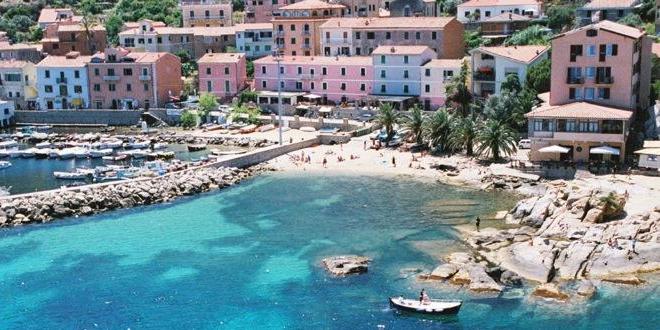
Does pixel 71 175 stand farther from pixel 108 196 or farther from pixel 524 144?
pixel 524 144

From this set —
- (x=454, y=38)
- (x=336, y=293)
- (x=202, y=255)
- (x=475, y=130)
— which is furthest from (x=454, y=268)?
(x=454, y=38)

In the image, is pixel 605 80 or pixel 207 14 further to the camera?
pixel 207 14

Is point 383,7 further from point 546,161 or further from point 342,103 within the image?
point 546,161

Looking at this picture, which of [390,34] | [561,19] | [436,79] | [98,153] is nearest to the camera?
[98,153]

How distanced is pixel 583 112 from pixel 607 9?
38.4m

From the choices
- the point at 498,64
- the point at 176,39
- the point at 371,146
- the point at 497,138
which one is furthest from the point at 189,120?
the point at 497,138

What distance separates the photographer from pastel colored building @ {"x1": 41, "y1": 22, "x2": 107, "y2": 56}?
385ft

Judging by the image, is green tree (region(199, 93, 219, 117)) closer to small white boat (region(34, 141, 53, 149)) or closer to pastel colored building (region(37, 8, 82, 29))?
small white boat (region(34, 141, 53, 149))

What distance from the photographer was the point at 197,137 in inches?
3479

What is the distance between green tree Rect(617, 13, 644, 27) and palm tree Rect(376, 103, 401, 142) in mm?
29009

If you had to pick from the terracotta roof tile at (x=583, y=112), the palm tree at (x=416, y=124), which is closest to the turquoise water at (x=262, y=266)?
the terracotta roof tile at (x=583, y=112)

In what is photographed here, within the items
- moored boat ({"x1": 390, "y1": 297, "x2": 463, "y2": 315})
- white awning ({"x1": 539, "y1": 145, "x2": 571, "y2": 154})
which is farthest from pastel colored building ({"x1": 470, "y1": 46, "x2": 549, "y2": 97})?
moored boat ({"x1": 390, "y1": 297, "x2": 463, "y2": 315})

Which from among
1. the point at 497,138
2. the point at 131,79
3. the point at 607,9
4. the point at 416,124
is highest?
the point at 607,9

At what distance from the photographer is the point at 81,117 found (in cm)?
10238
